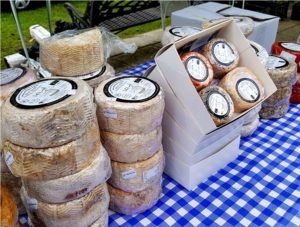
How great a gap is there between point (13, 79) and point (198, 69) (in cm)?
88

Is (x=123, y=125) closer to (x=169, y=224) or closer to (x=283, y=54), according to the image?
(x=169, y=224)

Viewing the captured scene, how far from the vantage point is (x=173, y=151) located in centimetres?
166

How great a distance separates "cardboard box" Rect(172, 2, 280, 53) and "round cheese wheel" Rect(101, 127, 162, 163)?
5.66 ft

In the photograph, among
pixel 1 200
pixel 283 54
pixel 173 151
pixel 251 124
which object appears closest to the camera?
pixel 1 200

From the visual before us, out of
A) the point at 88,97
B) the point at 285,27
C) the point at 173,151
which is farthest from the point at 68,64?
the point at 285,27

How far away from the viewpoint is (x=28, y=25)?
574cm

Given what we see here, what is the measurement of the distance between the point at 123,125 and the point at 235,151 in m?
0.87

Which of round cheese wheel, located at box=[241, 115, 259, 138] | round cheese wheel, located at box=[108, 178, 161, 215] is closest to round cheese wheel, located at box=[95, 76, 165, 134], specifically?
round cheese wheel, located at box=[108, 178, 161, 215]

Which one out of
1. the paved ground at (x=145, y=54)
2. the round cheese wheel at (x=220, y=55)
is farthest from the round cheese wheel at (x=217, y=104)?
the paved ground at (x=145, y=54)

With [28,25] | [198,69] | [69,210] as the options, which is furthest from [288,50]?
[28,25]

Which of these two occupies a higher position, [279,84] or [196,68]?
[196,68]

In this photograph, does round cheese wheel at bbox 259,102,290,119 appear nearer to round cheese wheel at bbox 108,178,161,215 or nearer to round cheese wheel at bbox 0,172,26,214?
round cheese wheel at bbox 108,178,161,215

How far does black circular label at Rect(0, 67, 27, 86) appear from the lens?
1422 mm

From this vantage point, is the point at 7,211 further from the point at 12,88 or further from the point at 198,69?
the point at 198,69
